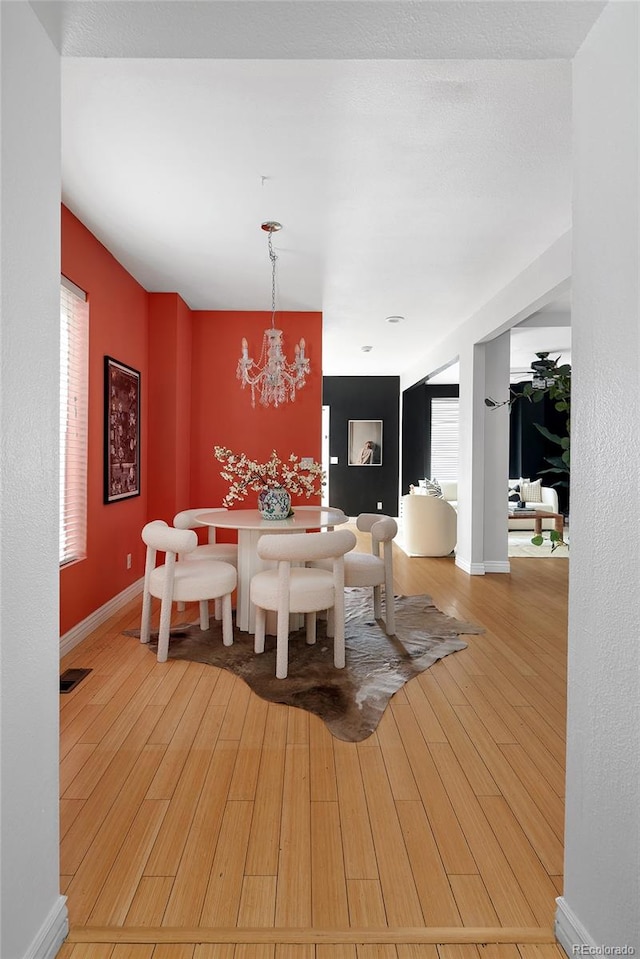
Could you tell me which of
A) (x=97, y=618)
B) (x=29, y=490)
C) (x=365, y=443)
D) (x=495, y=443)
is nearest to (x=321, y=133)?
(x=29, y=490)

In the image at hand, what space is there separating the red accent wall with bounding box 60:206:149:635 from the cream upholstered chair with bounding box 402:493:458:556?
10.9 ft

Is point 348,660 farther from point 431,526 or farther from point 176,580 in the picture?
point 431,526

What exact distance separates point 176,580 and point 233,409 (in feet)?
8.78

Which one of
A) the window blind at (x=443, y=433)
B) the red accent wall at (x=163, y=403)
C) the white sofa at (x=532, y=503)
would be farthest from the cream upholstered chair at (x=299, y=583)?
the window blind at (x=443, y=433)

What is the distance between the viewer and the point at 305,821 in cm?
190

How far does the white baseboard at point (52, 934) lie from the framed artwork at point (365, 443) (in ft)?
30.4

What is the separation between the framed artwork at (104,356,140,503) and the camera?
4.21 m

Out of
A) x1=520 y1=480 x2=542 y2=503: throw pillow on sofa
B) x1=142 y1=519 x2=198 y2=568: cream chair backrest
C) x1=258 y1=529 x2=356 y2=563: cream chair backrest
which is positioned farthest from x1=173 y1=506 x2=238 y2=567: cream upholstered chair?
x1=520 y1=480 x2=542 y2=503: throw pillow on sofa

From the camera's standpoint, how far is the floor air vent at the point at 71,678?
2973 mm

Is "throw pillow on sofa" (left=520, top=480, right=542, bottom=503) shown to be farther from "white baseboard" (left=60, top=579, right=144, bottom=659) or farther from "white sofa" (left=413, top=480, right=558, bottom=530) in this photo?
"white baseboard" (left=60, top=579, right=144, bottom=659)

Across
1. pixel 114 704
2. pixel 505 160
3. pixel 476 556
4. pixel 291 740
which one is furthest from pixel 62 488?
pixel 476 556

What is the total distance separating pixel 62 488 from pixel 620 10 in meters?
3.47

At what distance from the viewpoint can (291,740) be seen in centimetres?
243

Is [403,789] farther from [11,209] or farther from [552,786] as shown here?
[11,209]
